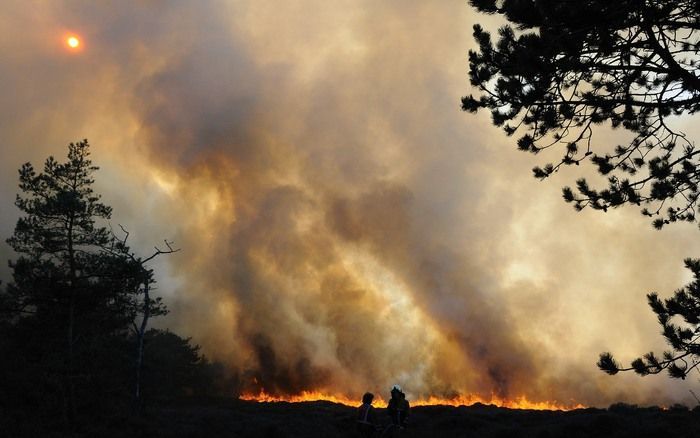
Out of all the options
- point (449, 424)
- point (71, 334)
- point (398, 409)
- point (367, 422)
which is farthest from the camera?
point (449, 424)

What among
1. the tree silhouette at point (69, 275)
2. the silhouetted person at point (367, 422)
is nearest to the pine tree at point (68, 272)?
the tree silhouette at point (69, 275)

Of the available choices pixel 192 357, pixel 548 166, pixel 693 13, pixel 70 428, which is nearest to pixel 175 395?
pixel 192 357

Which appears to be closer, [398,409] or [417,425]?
[398,409]

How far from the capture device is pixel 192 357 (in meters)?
53.1

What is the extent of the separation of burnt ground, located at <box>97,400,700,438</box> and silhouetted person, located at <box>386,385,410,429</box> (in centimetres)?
1137

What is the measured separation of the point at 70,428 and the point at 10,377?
1372 centimetres

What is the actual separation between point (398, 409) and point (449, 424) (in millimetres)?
14504

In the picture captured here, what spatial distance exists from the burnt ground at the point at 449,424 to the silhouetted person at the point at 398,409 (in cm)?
1137

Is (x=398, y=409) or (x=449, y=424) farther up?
(x=398, y=409)

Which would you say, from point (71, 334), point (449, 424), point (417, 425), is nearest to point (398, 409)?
point (417, 425)

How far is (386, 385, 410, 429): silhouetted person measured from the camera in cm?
1320

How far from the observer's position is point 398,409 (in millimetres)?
13391

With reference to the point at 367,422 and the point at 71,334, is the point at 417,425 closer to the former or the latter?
the point at 367,422

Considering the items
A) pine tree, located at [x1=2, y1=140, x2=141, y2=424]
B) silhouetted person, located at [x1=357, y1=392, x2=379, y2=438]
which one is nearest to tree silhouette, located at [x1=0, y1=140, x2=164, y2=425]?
pine tree, located at [x1=2, y1=140, x2=141, y2=424]
